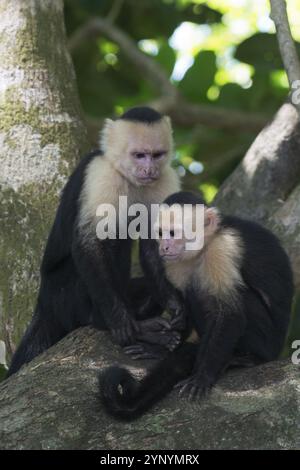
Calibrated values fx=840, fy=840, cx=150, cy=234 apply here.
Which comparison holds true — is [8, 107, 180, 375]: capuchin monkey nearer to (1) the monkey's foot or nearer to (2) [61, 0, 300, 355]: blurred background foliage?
(1) the monkey's foot

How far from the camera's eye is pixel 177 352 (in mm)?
3707

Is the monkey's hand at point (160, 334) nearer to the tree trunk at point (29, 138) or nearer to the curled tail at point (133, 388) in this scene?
the curled tail at point (133, 388)

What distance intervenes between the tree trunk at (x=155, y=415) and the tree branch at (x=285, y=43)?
56.9 inches

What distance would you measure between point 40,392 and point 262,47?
3.82 metres

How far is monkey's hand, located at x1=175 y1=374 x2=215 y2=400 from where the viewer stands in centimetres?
341

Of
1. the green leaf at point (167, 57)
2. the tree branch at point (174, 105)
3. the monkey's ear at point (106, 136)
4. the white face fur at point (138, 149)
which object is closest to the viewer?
the white face fur at point (138, 149)

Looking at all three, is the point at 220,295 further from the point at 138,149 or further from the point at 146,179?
the point at 138,149

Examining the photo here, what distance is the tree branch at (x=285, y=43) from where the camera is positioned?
162 inches

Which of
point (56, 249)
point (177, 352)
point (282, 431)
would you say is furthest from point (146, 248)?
point (282, 431)

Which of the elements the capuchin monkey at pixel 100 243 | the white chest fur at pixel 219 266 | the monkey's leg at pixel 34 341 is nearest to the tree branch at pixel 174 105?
the capuchin monkey at pixel 100 243

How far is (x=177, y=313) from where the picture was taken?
163 inches

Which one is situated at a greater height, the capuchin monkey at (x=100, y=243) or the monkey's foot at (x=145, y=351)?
the capuchin monkey at (x=100, y=243)

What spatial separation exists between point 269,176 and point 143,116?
46.3 inches
